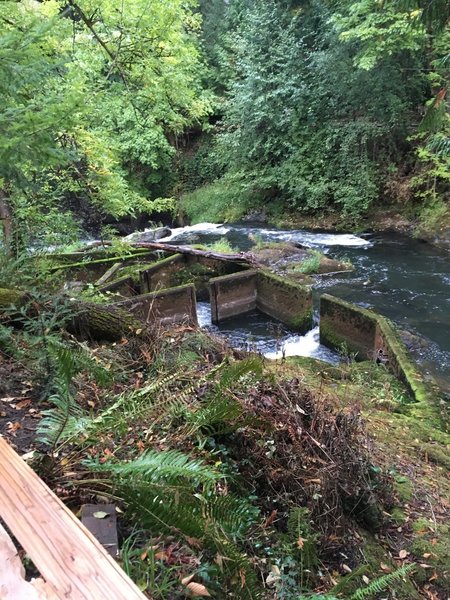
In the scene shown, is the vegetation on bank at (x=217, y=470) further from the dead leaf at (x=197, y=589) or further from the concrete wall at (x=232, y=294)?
the concrete wall at (x=232, y=294)

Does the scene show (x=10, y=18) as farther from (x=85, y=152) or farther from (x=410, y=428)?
(x=410, y=428)

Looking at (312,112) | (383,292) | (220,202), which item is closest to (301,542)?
(383,292)

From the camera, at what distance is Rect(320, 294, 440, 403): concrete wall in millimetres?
6950

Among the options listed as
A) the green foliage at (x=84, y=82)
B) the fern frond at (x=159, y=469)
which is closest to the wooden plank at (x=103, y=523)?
the fern frond at (x=159, y=469)

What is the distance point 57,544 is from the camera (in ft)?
4.12

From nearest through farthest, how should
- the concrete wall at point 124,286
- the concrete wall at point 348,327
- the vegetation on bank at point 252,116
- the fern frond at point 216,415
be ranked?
1. the fern frond at point 216,415
2. the vegetation on bank at point 252,116
3. the concrete wall at point 348,327
4. the concrete wall at point 124,286

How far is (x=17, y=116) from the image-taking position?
12.3ft

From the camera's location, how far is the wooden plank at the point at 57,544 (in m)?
1.12

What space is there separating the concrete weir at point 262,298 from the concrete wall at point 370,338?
629 millimetres

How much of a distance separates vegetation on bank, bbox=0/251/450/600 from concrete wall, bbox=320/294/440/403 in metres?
2.46

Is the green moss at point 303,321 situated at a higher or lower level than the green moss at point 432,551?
lower

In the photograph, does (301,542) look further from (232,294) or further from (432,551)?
(232,294)

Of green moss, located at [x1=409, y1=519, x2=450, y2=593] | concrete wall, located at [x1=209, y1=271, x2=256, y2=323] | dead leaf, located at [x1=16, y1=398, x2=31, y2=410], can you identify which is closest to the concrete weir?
concrete wall, located at [x1=209, y1=271, x2=256, y2=323]

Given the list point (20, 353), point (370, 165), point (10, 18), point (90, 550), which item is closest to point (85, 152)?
point (10, 18)
